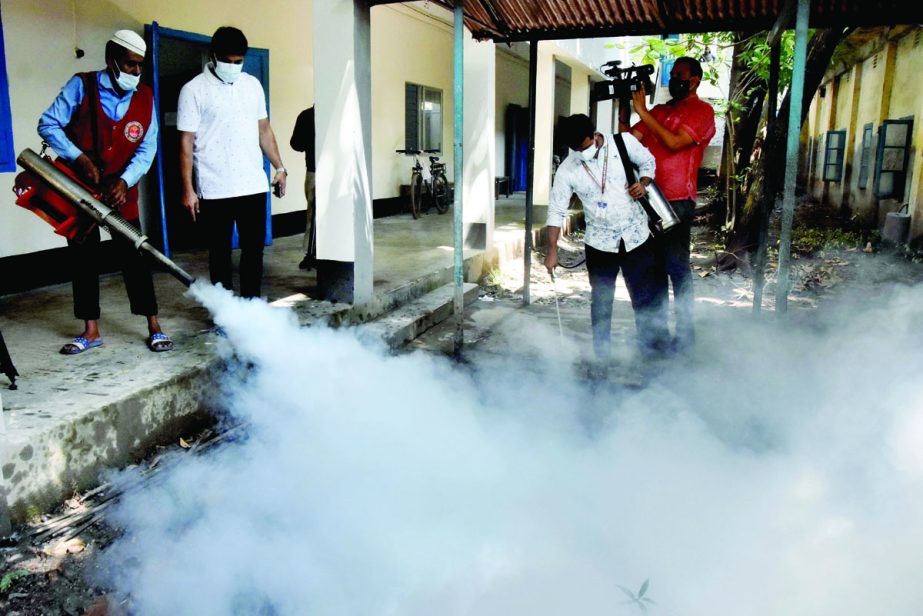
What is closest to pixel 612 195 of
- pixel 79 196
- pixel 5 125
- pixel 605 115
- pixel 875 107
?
pixel 79 196

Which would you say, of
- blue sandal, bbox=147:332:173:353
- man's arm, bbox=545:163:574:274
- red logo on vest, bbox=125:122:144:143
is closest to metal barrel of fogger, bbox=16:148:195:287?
red logo on vest, bbox=125:122:144:143

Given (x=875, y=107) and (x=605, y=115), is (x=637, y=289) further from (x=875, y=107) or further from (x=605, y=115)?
(x=605, y=115)

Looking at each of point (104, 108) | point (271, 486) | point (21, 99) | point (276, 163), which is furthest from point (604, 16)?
point (21, 99)

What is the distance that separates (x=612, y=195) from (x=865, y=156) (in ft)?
36.0

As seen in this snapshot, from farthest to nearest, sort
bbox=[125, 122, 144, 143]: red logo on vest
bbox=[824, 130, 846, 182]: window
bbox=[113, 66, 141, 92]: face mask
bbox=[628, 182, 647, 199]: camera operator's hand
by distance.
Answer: bbox=[824, 130, 846, 182]: window < bbox=[628, 182, 647, 199]: camera operator's hand < bbox=[125, 122, 144, 143]: red logo on vest < bbox=[113, 66, 141, 92]: face mask

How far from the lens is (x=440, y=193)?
504 inches

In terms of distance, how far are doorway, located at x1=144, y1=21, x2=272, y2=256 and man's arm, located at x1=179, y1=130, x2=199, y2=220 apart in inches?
96.2

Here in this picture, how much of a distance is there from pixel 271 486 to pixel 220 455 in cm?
47

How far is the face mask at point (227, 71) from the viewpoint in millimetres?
4352

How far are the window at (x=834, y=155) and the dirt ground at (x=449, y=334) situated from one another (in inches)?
234

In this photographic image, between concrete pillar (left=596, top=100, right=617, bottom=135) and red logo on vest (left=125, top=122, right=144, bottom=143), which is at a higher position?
concrete pillar (left=596, top=100, right=617, bottom=135)

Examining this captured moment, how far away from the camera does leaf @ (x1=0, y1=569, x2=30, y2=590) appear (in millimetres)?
2731

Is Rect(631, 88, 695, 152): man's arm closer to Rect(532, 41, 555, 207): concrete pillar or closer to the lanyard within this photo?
the lanyard

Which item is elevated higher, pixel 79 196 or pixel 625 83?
pixel 625 83
